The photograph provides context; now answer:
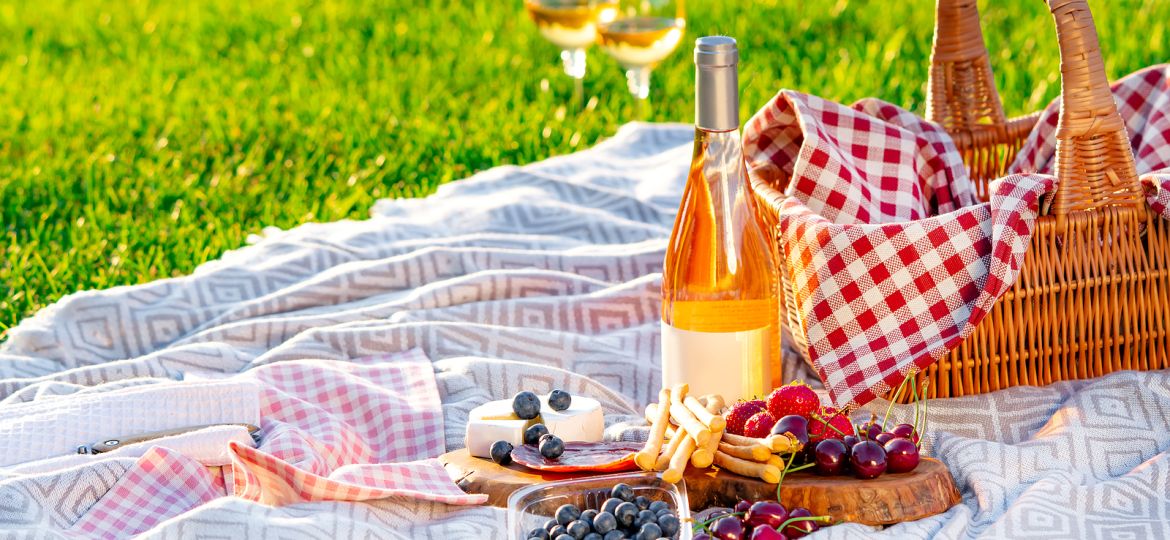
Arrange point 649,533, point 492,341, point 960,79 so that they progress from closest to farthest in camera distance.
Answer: point 649,533, point 492,341, point 960,79

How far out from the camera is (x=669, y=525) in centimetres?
154

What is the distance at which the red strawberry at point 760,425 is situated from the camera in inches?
68.6

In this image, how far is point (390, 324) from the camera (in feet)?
8.12

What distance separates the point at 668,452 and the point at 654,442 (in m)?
0.02

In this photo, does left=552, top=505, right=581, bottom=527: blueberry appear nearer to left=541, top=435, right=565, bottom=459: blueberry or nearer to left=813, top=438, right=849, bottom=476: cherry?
left=541, top=435, right=565, bottom=459: blueberry

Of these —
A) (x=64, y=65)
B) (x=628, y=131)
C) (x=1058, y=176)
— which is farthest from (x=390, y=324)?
(x=64, y=65)

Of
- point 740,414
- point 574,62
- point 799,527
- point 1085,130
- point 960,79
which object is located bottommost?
point 799,527

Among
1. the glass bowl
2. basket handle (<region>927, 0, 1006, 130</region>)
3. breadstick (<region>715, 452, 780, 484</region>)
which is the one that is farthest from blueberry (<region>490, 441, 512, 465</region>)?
basket handle (<region>927, 0, 1006, 130</region>)

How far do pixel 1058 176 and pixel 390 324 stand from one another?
1113 millimetres

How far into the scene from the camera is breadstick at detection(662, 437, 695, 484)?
1632mm

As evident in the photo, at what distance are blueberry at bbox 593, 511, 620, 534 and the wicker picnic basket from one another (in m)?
0.63

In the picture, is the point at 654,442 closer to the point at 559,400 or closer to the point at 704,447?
the point at 704,447

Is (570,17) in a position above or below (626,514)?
above

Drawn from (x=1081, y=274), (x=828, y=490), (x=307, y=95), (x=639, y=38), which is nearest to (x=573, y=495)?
(x=828, y=490)
